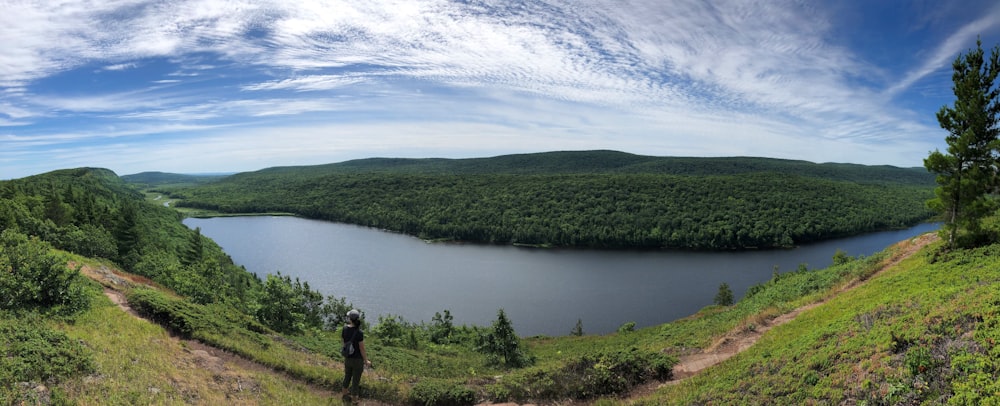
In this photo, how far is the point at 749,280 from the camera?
6266 centimetres

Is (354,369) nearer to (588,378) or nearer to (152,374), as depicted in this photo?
(152,374)

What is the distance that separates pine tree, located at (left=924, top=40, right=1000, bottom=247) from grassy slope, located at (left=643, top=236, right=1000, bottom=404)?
5.40 metres

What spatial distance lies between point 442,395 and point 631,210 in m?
101

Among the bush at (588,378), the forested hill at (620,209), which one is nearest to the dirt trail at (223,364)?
the bush at (588,378)

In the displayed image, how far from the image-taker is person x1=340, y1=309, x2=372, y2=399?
9164mm

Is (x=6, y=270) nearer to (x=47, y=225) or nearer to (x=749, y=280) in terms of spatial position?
(x=47, y=225)

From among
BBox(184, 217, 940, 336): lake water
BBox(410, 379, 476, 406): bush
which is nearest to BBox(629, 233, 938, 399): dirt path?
BBox(410, 379, 476, 406): bush

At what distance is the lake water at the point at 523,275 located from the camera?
51719mm

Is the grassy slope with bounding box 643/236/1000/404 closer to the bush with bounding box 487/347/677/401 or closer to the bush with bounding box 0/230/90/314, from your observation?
the bush with bounding box 487/347/677/401

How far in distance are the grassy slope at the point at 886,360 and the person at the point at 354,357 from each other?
22.5 feet

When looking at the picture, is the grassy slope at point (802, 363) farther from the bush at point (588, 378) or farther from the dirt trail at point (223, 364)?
the bush at point (588, 378)

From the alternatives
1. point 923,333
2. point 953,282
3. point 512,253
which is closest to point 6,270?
point 923,333

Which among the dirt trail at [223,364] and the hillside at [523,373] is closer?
the hillside at [523,373]

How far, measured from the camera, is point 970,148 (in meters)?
17.2
